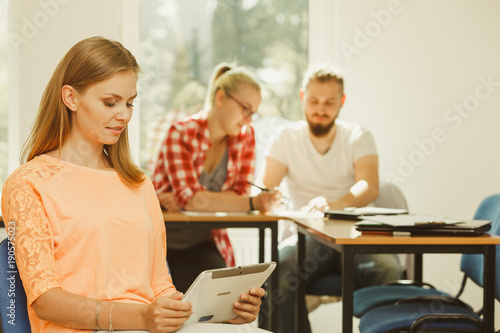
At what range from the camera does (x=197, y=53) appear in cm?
414

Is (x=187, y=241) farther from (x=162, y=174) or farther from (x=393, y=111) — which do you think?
(x=393, y=111)

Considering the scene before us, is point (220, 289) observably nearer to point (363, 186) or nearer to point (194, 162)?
point (194, 162)

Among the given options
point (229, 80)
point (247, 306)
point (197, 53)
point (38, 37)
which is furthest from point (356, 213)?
point (38, 37)

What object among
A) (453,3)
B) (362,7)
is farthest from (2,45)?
(453,3)

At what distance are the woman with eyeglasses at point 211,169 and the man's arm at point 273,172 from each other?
0.24m

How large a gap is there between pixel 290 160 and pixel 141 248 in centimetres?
194

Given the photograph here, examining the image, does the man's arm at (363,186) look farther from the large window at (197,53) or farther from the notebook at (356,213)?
the large window at (197,53)

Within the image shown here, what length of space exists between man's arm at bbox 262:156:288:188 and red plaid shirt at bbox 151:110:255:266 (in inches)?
9.5

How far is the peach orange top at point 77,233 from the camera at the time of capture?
1.24 metres

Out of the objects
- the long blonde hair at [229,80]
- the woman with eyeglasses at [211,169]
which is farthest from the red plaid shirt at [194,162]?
the long blonde hair at [229,80]

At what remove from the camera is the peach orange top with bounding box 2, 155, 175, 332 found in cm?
124

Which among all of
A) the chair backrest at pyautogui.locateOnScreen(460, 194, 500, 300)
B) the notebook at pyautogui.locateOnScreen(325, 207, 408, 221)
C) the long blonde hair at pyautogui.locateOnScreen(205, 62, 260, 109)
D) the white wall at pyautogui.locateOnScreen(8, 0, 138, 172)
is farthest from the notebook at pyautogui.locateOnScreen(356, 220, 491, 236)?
the white wall at pyautogui.locateOnScreen(8, 0, 138, 172)

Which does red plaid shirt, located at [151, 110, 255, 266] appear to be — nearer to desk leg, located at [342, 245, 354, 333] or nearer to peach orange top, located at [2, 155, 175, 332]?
desk leg, located at [342, 245, 354, 333]

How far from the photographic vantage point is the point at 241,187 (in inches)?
118
